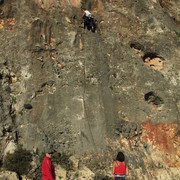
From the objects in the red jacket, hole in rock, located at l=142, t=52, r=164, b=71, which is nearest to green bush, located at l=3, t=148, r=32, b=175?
the red jacket

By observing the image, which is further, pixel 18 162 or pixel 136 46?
pixel 136 46

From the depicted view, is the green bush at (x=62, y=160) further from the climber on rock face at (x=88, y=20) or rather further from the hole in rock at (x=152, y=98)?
the climber on rock face at (x=88, y=20)

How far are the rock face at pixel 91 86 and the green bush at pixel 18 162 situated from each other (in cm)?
77

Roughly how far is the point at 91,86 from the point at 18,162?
6504mm

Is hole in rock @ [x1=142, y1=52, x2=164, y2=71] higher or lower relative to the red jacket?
lower

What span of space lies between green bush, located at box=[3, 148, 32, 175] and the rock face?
0.77 metres

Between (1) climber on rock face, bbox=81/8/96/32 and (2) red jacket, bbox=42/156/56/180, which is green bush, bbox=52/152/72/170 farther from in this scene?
(1) climber on rock face, bbox=81/8/96/32

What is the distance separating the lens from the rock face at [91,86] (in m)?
17.8

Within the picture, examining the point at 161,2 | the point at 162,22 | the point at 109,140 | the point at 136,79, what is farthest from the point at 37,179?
the point at 161,2

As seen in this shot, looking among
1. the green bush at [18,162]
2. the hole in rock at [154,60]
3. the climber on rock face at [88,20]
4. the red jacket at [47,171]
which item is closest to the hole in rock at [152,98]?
the hole in rock at [154,60]

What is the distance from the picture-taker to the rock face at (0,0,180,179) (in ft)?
58.5

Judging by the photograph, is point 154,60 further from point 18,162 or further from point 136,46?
point 18,162

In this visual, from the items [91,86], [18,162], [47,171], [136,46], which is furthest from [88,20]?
[47,171]

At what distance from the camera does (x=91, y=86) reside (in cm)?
1972
